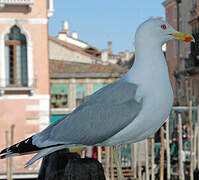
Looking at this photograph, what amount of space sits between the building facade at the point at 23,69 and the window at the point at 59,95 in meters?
8.14

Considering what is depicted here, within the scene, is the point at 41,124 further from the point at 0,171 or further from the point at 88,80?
the point at 88,80

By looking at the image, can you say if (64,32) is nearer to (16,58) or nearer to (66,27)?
(66,27)

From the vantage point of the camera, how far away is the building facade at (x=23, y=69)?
10852 millimetres

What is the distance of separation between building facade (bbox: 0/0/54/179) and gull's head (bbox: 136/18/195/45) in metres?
8.89

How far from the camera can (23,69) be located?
11.2 m

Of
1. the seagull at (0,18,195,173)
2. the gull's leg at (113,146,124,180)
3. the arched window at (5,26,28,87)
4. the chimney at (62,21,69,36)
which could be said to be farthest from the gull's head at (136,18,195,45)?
the chimney at (62,21,69,36)

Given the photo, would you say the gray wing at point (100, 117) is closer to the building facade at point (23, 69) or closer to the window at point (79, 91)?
the building facade at point (23, 69)

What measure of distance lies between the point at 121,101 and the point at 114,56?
32.3 meters

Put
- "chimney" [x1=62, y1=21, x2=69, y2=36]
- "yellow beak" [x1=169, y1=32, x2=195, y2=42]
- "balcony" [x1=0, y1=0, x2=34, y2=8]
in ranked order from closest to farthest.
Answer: "yellow beak" [x1=169, y1=32, x2=195, y2=42] < "balcony" [x1=0, y1=0, x2=34, y2=8] < "chimney" [x1=62, y1=21, x2=69, y2=36]

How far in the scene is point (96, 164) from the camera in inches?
69.2

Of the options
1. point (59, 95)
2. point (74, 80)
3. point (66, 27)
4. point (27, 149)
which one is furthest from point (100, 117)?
point (66, 27)

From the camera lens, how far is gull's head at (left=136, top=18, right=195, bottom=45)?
6.59 feet

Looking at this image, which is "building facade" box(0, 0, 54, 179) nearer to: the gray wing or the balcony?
the balcony

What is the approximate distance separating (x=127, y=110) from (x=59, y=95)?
17689 mm
